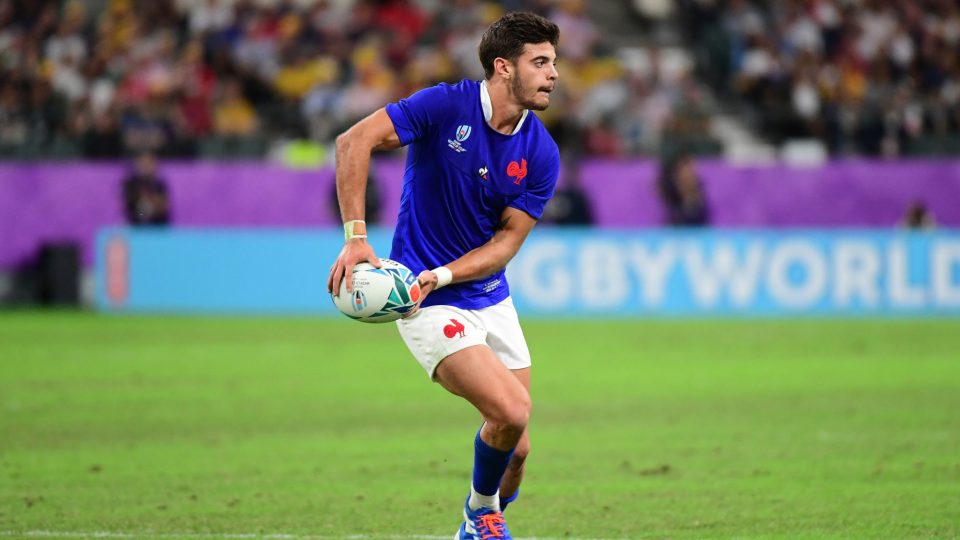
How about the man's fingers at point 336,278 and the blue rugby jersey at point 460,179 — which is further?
the blue rugby jersey at point 460,179

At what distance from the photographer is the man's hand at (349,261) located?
650 cm

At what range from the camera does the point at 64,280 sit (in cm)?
2359

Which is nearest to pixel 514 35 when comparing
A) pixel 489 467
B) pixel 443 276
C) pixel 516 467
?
pixel 443 276

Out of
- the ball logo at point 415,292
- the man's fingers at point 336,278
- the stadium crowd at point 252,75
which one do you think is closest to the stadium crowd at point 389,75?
the stadium crowd at point 252,75

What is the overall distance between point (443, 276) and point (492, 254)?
29cm

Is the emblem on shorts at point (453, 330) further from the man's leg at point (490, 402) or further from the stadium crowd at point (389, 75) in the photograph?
the stadium crowd at point (389, 75)

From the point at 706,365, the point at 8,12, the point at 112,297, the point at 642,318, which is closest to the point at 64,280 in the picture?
the point at 112,297

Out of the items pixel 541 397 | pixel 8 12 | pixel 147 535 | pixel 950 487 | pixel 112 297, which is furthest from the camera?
pixel 8 12

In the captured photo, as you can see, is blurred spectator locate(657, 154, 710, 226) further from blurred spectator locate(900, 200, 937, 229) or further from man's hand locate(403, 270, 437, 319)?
man's hand locate(403, 270, 437, 319)

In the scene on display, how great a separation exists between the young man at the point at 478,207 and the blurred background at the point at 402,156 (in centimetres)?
1465

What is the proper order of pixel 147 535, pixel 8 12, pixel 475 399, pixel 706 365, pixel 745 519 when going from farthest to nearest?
1. pixel 8 12
2. pixel 706 365
3. pixel 745 519
4. pixel 147 535
5. pixel 475 399

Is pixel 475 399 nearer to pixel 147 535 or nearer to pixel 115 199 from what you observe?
pixel 147 535

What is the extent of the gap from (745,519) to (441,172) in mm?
2470

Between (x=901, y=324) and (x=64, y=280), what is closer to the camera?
(x=901, y=324)
